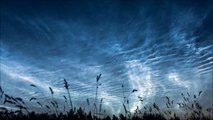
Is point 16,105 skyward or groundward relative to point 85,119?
skyward

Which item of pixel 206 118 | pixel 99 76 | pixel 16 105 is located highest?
pixel 99 76

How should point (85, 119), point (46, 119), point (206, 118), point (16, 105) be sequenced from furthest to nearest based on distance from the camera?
point (206, 118)
point (16, 105)
point (85, 119)
point (46, 119)

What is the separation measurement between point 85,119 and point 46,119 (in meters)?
1.35

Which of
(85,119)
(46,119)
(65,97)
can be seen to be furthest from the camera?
(65,97)

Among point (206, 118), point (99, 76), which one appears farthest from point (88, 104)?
point (206, 118)

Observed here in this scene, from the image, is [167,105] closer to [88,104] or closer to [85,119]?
[88,104]

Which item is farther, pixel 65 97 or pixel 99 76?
pixel 65 97

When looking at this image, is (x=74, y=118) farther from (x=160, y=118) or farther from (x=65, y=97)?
(x=160, y=118)

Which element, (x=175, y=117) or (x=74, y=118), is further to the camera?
(x=175, y=117)

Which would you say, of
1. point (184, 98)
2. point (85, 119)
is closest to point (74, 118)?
point (85, 119)

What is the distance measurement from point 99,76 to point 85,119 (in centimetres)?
184

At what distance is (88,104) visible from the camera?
11625 mm

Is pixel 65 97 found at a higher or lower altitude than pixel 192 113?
higher

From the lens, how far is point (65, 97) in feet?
37.8
